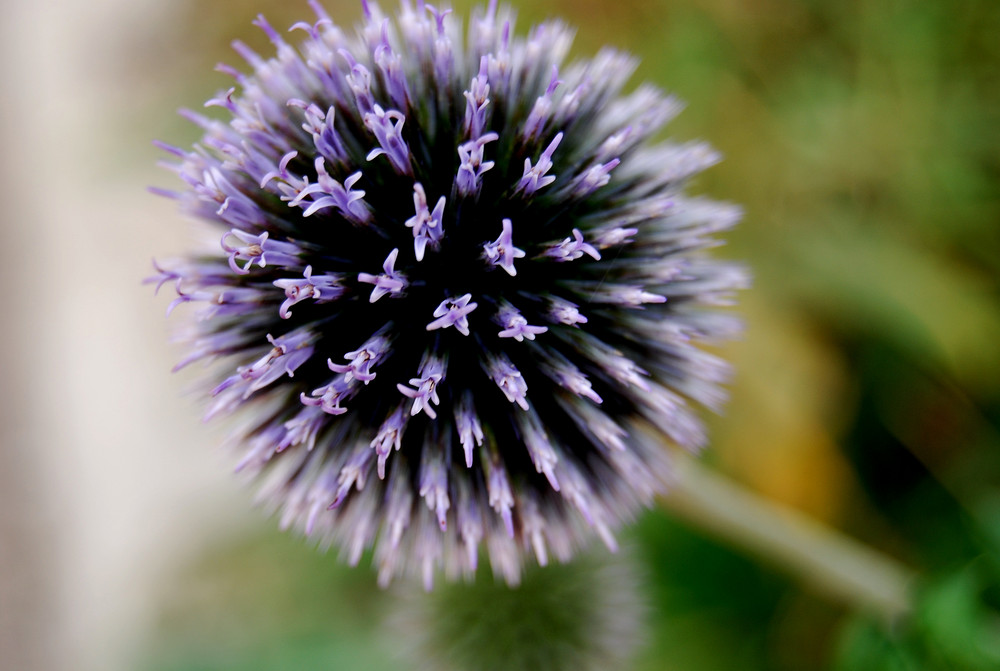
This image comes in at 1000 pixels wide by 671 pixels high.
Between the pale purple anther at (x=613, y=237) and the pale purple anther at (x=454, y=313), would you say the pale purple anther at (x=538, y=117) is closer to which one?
the pale purple anther at (x=613, y=237)

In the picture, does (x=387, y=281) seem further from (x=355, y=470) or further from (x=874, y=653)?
(x=874, y=653)

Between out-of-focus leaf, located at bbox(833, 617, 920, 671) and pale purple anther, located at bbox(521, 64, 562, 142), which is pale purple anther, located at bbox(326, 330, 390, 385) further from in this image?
out-of-focus leaf, located at bbox(833, 617, 920, 671)

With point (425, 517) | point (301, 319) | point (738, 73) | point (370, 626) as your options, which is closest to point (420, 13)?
point (301, 319)

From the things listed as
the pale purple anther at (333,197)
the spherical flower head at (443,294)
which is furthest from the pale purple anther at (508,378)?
the pale purple anther at (333,197)

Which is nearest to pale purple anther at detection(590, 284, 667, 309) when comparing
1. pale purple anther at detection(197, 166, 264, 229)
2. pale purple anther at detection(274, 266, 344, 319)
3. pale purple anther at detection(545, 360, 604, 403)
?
pale purple anther at detection(545, 360, 604, 403)

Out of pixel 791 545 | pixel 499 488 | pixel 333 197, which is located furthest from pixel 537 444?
pixel 791 545

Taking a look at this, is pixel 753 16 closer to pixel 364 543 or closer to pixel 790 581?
pixel 790 581
